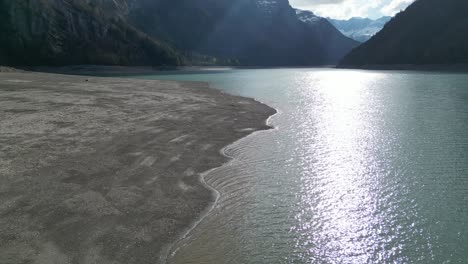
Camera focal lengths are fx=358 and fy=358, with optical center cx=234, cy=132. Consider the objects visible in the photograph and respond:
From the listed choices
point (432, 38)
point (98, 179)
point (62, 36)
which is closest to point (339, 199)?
point (98, 179)

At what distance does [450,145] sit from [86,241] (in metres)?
24.0

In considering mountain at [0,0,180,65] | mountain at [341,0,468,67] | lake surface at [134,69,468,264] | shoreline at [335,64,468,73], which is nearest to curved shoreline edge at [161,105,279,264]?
lake surface at [134,69,468,264]

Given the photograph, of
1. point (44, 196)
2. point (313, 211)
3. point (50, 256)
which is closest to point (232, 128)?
point (313, 211)

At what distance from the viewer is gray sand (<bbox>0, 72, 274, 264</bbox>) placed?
1089cm

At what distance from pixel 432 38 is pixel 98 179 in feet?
642

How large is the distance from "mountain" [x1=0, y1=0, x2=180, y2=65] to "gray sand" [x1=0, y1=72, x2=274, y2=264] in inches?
4638

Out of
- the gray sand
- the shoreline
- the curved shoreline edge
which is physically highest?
the shoreline

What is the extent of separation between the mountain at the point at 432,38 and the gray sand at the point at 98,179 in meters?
155

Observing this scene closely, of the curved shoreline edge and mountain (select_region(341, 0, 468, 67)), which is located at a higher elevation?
mountain (select_region(341, 0, 468, 67))

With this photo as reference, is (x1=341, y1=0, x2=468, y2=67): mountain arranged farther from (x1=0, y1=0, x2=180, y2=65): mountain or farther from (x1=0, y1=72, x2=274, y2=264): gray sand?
(x1=0, y1=72, x2=274, y2=264): gray sand

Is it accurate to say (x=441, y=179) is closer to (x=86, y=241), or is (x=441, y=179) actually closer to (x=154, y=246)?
(x=154, y=246)

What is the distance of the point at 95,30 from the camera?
156250 millimetres

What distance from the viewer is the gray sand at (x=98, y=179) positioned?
10891 millimetres

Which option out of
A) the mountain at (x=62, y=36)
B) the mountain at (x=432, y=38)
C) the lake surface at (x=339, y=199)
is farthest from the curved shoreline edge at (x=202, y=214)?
the mountain at (x=432, y=38)
